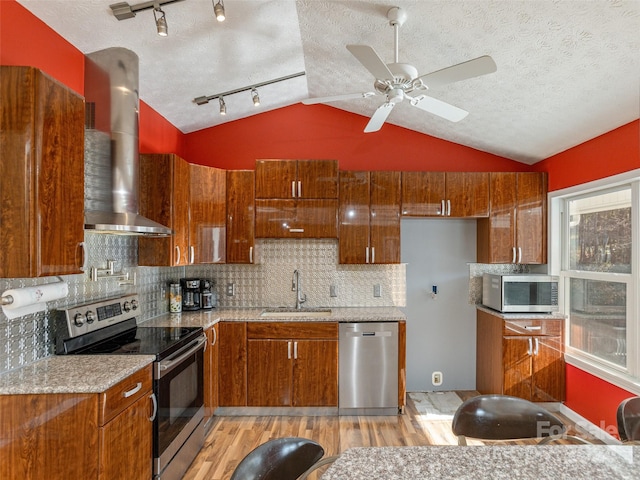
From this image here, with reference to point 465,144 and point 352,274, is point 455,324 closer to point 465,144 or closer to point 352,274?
point 352,274

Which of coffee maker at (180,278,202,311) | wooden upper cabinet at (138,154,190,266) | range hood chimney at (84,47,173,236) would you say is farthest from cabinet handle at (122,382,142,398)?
coffee maker at (180,278,202,311)

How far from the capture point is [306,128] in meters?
4.22

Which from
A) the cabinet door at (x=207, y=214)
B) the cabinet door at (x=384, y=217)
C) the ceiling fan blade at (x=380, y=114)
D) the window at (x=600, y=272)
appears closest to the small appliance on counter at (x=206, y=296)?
the cabinet door at (x=207, y=214)

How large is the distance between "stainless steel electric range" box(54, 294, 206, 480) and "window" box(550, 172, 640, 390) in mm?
3105

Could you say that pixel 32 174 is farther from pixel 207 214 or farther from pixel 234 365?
pixel 234 365

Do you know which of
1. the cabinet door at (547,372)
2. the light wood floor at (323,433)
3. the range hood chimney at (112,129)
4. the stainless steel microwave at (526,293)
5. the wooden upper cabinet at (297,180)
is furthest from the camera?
the wooden upper cabinet at (297,180)

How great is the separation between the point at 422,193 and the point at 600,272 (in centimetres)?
162

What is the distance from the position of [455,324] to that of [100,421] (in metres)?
3.48

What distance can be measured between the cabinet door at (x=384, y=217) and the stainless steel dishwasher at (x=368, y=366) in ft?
2.29

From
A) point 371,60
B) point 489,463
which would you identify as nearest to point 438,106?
point 371,60

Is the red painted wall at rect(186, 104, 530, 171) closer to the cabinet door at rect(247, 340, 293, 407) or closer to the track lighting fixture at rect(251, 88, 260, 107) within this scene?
the track lighting fixture at rect(251, 88, 260, 107)

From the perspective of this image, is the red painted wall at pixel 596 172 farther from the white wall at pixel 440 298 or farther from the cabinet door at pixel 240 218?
the cabinet door at pixel 240 218

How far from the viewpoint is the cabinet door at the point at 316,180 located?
3.86 m

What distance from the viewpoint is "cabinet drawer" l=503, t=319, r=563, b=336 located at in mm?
3646
